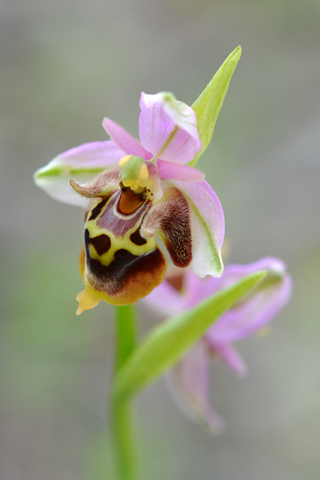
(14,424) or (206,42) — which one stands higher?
(206,42)

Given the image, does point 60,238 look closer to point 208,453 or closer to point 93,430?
point 93,430

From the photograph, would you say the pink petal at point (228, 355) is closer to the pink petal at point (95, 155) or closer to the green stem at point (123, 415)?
the green stem at point (123, 415)

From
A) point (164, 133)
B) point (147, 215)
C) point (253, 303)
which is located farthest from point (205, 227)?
point (253, 303)

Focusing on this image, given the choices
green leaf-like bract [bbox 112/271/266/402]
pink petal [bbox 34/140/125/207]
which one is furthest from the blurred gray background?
pink petal [bbox 34/140/125/207]

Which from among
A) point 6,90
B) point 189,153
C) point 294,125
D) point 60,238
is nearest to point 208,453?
point 60,238

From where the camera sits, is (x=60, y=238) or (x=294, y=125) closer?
(x=60, y=238)

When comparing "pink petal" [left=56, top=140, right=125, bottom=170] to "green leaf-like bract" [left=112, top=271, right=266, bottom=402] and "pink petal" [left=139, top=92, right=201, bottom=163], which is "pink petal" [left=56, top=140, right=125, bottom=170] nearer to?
"pink petal" [left=139, top=92, right=201, bottom=163]
